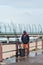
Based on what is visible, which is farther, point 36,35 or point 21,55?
point 36,35

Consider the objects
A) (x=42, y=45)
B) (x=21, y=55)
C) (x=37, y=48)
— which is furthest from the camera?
(x=42, y=45)

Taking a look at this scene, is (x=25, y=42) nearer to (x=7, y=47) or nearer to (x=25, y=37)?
(x=25, y=37)

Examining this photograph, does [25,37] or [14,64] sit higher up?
[25,37]

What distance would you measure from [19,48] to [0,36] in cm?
9834

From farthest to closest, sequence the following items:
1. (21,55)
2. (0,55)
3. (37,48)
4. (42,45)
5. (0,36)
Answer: (0,36) < (42,45) < (37,48) < (21,55) < (0,55)

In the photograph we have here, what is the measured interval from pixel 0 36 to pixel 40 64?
105m

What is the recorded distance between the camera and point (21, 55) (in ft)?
72.7

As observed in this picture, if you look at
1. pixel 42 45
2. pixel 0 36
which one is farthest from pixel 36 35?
pixel 42 45

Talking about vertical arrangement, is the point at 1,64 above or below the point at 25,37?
below

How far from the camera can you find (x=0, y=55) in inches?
715

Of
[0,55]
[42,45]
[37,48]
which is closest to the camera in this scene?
[0,55]

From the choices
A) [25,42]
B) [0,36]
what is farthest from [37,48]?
[0,36]

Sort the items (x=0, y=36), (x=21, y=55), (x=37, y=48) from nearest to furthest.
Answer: (x=21, y=55) < (x=37, y=48) < (x=0, y=36)

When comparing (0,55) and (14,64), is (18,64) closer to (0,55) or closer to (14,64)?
(14,64)
